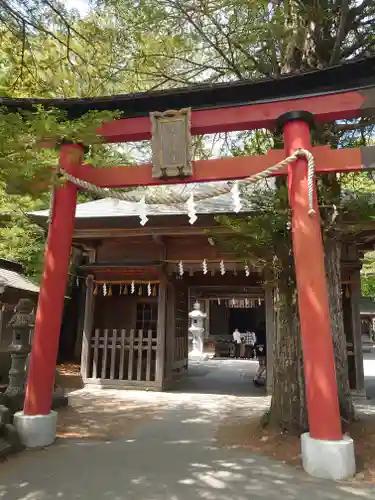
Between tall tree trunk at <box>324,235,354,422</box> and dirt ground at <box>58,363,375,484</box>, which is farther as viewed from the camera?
tall tree trunk at <box>324,235,354,422</box>

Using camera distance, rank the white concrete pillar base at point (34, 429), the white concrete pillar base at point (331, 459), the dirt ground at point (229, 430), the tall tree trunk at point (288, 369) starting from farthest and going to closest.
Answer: the tall tree trunk at point (288, 369)
the white concrete pillar base at point (34, 429)
the dirt ground at point (229, 430)
the white concrete pillar base at point (331, 459)

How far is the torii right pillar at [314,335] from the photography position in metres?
3.86

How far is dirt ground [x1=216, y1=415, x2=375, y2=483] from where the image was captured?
4.21 metres

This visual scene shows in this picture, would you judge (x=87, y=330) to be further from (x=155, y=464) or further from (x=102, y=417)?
(x=155, y=464)

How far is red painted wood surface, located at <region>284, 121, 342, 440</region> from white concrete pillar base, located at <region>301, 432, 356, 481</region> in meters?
0.09

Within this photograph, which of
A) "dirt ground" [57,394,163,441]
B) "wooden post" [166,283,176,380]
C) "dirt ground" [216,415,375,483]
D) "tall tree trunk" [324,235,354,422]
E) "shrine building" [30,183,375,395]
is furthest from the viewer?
"wooden post" [166,283,176,380]

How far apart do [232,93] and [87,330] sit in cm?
724

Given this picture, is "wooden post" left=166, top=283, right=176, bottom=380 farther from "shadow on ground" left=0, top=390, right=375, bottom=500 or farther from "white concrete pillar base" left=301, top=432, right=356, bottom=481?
"white concrete pillar base" left=301, top=432, right=356, bottom=481

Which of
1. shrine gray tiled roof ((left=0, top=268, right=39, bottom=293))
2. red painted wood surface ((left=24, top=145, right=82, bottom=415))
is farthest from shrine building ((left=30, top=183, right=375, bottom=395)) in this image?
red painted wood surface ((left=24, top=145, right=82, bottom=415))

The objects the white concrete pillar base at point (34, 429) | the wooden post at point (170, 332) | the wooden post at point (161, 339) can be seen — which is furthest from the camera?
the wooden post at point (170, 332)

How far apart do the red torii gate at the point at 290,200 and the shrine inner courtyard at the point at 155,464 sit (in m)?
0.62

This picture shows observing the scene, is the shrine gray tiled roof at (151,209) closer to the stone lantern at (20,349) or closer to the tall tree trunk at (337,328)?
the tall tree trunk at (337,328)

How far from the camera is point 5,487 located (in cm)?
351

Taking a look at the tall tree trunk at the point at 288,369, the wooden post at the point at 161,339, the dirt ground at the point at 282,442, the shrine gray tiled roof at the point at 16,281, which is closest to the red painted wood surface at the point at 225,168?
the tall tree trunk at the point at 288,369
